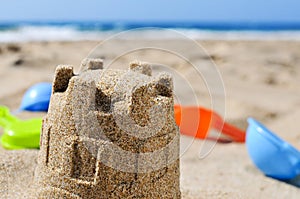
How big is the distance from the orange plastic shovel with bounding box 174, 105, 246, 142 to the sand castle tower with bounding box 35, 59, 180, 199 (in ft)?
5.87

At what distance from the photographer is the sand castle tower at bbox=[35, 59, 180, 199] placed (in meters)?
1.57

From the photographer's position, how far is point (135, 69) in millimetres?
1825

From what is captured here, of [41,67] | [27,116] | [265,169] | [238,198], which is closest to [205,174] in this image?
[265,169]

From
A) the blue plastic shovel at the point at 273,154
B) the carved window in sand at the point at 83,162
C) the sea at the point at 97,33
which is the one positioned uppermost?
the carved window in sand at the point at 83,162

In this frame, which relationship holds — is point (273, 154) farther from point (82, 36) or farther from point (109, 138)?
point (82, 36)

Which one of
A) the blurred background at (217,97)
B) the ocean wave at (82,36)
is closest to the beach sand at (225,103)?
the blurred background at (217,97)

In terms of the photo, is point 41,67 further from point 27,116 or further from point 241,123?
point 241,123

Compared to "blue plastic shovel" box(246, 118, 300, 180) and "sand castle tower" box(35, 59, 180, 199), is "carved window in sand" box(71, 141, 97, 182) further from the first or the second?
"blue plastic shovel" box(246, 118, 300, 180)

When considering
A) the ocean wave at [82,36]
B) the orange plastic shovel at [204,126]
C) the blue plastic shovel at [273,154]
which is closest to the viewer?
the blue plastic shovel at [273,154]

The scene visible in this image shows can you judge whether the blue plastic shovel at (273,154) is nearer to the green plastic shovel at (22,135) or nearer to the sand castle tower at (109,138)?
the sand castle tower at (109,138)

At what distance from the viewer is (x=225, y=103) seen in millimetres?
5633

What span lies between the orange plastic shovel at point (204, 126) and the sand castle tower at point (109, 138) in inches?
70.5

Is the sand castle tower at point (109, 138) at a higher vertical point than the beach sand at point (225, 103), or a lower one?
higher

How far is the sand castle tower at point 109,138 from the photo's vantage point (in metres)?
1.57
